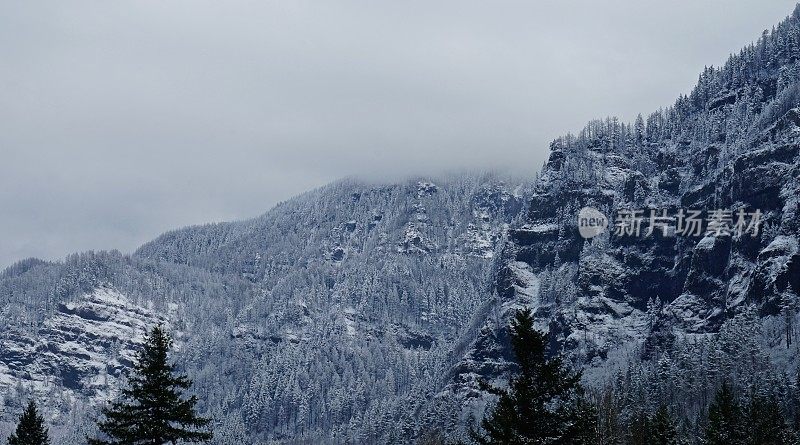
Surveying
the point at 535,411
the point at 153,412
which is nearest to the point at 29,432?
the point at 153,412

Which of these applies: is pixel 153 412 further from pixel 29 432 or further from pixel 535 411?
pixel 29 432

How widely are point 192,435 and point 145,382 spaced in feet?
9.49

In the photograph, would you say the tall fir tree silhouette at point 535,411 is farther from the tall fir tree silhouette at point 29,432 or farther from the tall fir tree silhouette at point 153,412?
the tall fir tree silhouette at point 29,432

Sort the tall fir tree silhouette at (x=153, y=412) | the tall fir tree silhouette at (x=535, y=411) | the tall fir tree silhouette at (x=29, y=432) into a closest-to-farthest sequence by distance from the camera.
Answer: the tall fir tree silhouette at (x=535, y=411), the tall fir tree silhouette at (x=153, y=412), the tall fir tree silhouette at (x=29, y=432)

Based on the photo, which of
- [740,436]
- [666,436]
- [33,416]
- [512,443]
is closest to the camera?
[512,443]

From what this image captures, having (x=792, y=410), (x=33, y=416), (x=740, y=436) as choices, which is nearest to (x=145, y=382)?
(x=33, y=416)

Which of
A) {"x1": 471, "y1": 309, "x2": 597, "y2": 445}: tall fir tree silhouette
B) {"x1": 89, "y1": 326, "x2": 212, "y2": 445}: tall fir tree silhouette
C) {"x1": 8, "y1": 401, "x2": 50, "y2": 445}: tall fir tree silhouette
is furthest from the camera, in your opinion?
{"x1": 8, "y1": 401, "x2": 50, "y2": 445}: tall fir tree silhouette

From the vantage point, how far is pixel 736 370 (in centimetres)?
19575

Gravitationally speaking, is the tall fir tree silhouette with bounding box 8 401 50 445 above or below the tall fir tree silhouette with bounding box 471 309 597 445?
below

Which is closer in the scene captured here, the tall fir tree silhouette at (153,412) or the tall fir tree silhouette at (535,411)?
the tall fir tree silhouette at (535,411)

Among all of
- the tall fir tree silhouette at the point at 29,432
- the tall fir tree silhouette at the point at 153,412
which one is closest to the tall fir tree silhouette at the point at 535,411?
the tall fir tree silhouette at the point at 153,412

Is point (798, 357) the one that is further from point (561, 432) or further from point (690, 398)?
point (561, 432)

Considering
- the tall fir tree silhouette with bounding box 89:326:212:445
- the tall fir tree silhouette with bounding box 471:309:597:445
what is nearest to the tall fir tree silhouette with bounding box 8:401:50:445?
the tall fir tree silhouette with bounding box 89:326:212:445

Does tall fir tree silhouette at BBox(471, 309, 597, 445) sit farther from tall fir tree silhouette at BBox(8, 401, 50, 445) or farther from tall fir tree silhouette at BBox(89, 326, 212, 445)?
tall fir tree silhouette at BBox(8, 401, 50, 445)
